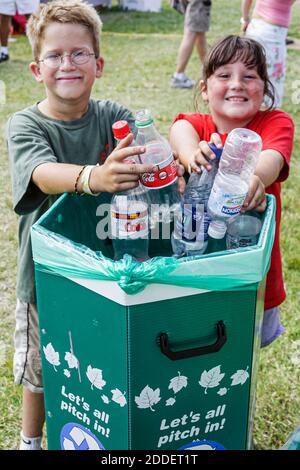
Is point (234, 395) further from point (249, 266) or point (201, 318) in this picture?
point (249, 266)

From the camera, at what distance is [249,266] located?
1531 millimetres

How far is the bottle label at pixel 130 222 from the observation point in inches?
62.5

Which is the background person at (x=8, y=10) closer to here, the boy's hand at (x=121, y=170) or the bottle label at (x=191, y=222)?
the bottle label at (x=191, y=222)

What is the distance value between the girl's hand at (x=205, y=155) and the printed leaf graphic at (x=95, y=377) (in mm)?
655

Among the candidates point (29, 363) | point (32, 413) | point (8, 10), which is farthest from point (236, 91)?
point (8, 10)

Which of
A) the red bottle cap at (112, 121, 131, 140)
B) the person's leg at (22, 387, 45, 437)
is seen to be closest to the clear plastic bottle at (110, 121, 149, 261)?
the red bottle cap at (112, 121, 131, 140)

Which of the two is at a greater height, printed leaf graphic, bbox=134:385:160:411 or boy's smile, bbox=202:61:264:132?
boy's smile, bbox=202:61:264:132

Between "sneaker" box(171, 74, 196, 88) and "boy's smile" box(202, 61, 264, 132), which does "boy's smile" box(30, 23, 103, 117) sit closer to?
"boy's smile" box(202, 61, 264, 132)

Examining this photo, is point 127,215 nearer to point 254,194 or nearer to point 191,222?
point 191,222

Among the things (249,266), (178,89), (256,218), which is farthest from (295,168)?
(249,266)

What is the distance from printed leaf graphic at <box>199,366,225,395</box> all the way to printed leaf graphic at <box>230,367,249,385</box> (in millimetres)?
48

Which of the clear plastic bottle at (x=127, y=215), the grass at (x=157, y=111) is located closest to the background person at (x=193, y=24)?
the grass at (x=157, y=111)

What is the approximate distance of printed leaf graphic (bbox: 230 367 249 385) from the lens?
1690 millimetres

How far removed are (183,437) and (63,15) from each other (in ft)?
4.45
